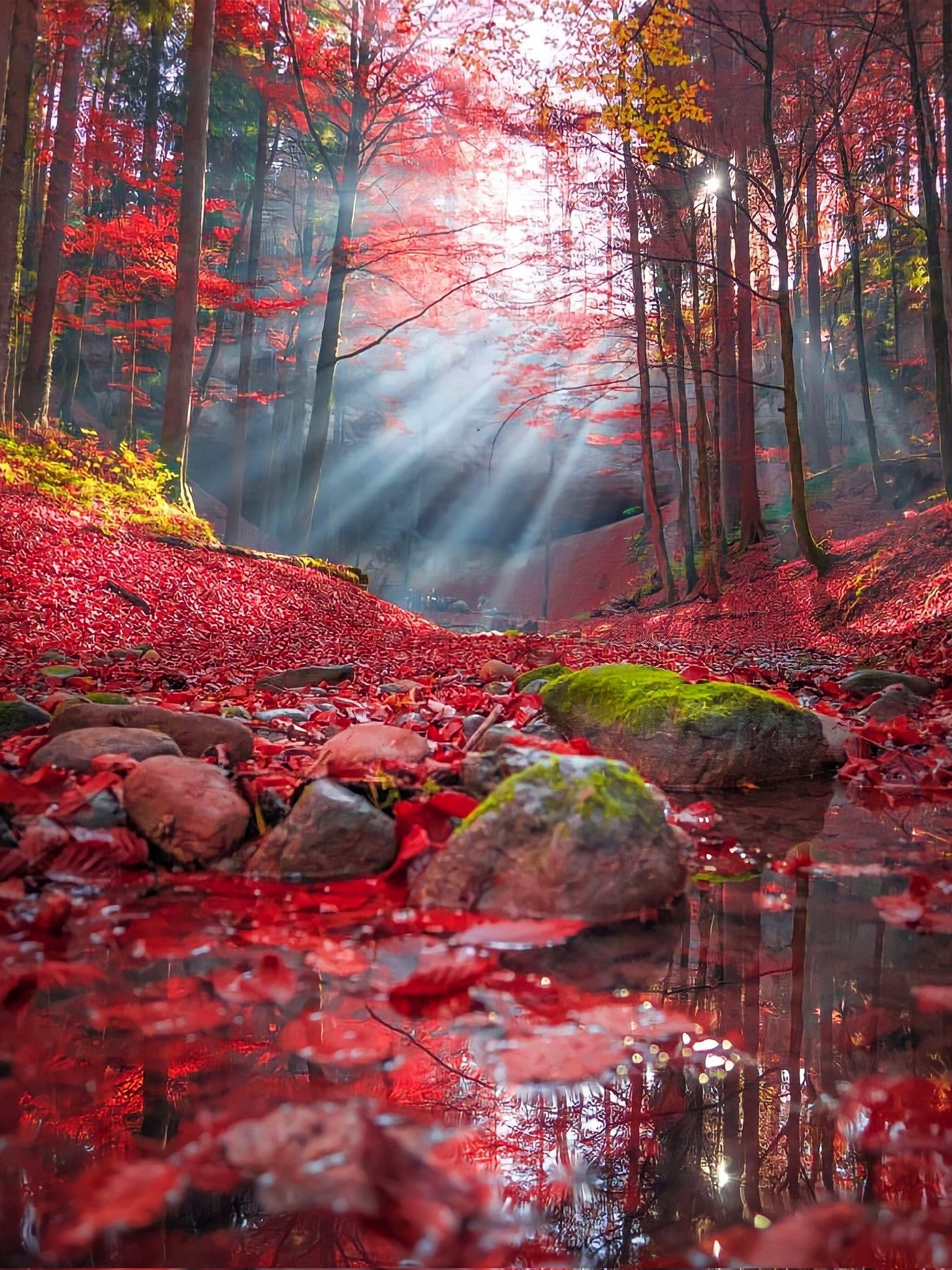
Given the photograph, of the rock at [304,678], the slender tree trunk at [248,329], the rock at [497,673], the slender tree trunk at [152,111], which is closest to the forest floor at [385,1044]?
the rock at [304,678]

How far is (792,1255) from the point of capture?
38.0 inches

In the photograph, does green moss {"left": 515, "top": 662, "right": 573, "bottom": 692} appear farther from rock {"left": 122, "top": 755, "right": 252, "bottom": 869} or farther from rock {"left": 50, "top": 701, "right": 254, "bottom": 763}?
rock {"left": 122, "top": 755, "right": 252, "bottom": 869}

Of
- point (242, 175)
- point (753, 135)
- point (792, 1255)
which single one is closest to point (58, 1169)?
point (792, 1255)

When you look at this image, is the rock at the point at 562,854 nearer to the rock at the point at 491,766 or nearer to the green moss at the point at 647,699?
the rock at the point at 491,766

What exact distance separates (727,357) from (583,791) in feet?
52.4

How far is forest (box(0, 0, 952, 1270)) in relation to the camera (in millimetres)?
1058

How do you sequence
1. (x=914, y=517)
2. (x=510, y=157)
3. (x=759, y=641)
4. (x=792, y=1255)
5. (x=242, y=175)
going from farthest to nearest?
1. (x=242, y=175)
2. (x=510, y=157)
3. (x=914, y=517)
4. (x=759, y=641)
5. (x=792, y=1255)

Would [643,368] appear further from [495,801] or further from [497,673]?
[495,801]

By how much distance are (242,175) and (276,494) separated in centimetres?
993

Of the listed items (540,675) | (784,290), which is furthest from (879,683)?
(784,290)

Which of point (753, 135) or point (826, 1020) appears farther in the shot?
point (753, 135)

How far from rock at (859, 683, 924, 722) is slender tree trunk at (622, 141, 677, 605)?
36.1 feet

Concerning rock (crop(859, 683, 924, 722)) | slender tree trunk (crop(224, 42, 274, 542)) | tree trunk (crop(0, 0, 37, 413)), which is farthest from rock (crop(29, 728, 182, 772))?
slender tree trunk (crop(224, 42, 274, 542))

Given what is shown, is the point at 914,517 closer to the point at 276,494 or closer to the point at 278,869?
the point at 278,869
